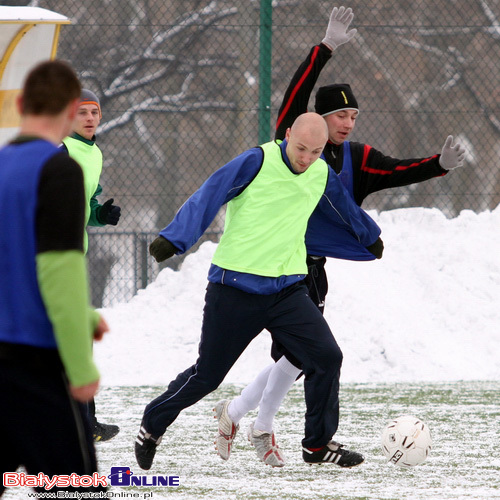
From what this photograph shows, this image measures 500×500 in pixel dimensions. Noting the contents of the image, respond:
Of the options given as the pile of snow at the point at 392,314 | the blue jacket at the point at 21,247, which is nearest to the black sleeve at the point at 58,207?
the blue jacket at the point at 21,247

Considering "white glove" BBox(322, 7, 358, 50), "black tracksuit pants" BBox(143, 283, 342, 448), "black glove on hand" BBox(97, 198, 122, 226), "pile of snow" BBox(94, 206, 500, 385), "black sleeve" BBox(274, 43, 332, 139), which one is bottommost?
"pile of snow" BBox(94, 206, 500, 385)

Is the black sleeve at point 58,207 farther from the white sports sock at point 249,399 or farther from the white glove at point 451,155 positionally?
the white glove at point 451,155

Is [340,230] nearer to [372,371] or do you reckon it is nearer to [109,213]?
[109,213]

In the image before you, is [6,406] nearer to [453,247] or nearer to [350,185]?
Result: [350,185]

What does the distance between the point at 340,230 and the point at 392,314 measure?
4.85 m

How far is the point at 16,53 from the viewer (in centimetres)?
775

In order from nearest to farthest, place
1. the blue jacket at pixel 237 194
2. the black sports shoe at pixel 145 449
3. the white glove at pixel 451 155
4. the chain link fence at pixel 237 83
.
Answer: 1. the blue jacket at pixel 237 194
2. the black sports shoe at pixel 145 449
3. the white glove at pixel 451 155
4. the chain link fence at pixel 237 83

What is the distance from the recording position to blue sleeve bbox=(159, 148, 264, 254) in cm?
478

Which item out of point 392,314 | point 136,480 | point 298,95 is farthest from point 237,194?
point 392,314

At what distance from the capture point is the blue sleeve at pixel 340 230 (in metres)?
5.47

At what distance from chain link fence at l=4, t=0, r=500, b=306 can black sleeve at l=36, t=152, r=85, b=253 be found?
24.0 ft

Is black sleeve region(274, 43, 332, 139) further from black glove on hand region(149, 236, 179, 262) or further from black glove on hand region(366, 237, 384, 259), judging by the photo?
black glove on hand region(149, 236, 179, 262)

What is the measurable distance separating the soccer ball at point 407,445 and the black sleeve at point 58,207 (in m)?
2.99

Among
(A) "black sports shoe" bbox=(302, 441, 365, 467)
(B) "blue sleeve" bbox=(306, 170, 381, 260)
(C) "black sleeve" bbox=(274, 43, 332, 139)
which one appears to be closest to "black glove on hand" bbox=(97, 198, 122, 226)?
(C) "black sleeve" bbox=(274, 43, 332, 139)
